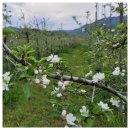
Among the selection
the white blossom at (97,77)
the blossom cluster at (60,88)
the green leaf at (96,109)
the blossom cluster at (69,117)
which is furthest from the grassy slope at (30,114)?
the green leaf at (96,109)

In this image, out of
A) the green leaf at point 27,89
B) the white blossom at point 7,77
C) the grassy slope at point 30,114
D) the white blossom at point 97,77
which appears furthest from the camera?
the grassy slope at point 30,114

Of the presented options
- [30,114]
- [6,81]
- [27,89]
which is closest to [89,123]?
[27,89]

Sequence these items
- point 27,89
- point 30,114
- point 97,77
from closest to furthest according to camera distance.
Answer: point 27,89 → point 97,77 → point 30,114

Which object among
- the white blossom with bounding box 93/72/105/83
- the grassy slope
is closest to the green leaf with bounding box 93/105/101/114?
the white blossom with bounding box 93/72/105/83

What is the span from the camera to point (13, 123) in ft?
23.4

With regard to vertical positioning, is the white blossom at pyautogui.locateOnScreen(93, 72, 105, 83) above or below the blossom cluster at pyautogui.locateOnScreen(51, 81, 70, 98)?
above

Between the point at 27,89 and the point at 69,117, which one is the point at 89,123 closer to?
the point at 69,117

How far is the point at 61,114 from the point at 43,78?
0.68 feet

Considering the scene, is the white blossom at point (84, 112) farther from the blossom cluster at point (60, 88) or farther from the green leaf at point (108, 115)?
the blossom cluster at point (60, 88)

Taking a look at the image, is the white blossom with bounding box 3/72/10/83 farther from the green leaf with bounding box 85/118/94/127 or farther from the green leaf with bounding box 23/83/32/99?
the green leaf with bounding box 85/118/94/127

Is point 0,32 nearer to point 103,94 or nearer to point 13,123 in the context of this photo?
point 103,94

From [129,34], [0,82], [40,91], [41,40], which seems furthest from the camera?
[41,40]

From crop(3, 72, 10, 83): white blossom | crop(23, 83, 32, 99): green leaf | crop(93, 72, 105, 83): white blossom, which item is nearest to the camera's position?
crop(23, 83, 32, 99): green leaf

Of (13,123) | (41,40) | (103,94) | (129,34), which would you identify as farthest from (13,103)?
(41,40)
